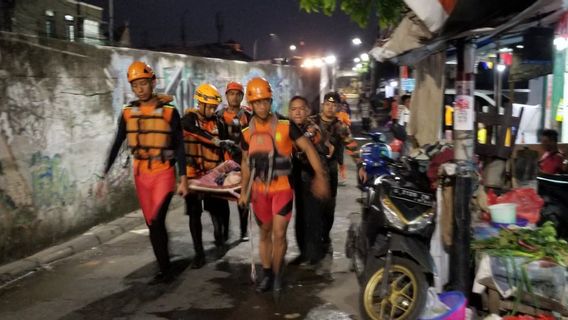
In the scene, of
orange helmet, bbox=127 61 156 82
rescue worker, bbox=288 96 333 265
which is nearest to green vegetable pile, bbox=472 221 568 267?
rescue worker, bbox=288 96 333 265

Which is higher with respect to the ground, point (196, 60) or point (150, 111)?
point (196, 60)

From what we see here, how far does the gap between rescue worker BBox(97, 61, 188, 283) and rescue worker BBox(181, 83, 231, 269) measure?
1.83 feet

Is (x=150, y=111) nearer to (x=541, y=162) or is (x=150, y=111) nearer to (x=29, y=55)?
(x=29, y=55)

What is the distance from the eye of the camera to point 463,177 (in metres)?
4.00

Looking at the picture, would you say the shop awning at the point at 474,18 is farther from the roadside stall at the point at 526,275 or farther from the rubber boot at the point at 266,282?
the rubber boot at the point at 266,282

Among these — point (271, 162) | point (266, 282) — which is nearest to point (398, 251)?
point (271, 162)

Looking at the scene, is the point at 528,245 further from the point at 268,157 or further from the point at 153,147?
the point at 153,147

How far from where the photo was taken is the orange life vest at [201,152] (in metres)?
5.94

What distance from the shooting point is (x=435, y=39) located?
407cm

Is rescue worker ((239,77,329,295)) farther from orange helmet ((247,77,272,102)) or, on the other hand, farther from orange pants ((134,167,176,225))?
orange pants ((134,167,176,225))

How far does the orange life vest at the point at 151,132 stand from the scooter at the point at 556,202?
3.58 metres

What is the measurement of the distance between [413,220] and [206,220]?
14.6ft

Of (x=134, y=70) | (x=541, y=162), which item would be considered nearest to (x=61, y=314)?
(x=134, y=70)

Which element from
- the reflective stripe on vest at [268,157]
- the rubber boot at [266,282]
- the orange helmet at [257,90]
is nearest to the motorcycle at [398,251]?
the reflective stripe on vest at [268,157]
